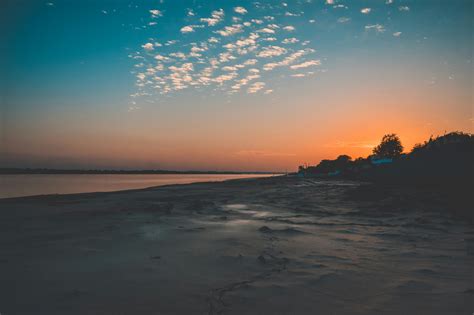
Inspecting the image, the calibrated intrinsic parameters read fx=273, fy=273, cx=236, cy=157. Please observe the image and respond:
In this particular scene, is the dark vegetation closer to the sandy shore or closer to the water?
the sandy shore

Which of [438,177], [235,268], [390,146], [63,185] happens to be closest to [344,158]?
[390,146]

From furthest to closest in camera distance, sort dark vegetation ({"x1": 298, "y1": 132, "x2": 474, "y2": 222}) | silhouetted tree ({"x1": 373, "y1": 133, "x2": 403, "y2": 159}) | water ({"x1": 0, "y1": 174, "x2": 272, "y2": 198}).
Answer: silhouetted tree ({"x1": 373, "y1": 133, "x2": 403, "y2": 159})
water ({"x1": 0, "y1": 174, "x2": 272, "y2": 198})
dark vegetation ({"x1": 298, "y1": 132, "x2": 474, "y2": 222})

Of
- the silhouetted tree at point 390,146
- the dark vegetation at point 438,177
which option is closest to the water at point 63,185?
the dark vegetation at point 438,177

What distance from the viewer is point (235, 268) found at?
4227 millimetres

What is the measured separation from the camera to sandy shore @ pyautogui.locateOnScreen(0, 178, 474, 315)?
2973 millimetres

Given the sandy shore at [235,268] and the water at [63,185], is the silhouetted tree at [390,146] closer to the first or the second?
the water at [63,185]

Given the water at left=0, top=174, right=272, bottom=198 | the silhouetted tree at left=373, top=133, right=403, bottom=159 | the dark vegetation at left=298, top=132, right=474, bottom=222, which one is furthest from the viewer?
the silhouetted tree at left=373, top=133, right=403, bottom=159

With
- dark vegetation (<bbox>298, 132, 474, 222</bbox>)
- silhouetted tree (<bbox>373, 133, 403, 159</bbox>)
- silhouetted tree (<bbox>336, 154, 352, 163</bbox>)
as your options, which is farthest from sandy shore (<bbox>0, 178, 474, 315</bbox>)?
silhouetted tree (<bbox>336, 154, 352, 163</bbox>)

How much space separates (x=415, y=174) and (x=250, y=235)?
2541cm

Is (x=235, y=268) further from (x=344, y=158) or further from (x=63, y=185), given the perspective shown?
(x=344, y=158)

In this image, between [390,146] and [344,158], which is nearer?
[390,146]

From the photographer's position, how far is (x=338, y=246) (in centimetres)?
565

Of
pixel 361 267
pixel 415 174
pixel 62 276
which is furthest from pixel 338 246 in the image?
pixel 415 174

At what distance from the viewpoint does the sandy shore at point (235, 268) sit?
117 inches
